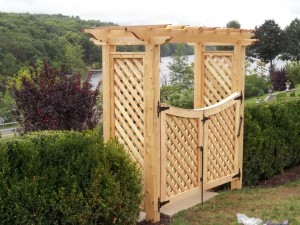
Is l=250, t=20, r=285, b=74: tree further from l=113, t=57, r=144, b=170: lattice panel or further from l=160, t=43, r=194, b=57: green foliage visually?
l=113, t=57, r=144, b=170: lattice panel

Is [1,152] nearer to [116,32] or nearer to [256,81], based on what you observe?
[116,32]

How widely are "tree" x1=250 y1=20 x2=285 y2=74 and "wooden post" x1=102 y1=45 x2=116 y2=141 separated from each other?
174ft

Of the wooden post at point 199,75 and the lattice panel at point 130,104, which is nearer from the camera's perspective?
the lattice panel at point 130,104

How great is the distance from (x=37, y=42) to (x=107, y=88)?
149 ft

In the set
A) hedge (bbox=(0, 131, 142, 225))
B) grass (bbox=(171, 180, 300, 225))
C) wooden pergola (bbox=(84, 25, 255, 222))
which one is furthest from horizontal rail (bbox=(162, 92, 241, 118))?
grass (bbox=(171, 180, 300, 225))

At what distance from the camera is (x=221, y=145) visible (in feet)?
21.4

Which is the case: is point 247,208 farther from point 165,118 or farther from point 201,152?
point 165,118

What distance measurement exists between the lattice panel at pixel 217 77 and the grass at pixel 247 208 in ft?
4.98

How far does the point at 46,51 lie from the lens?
50.5 m

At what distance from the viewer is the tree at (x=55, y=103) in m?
9.64

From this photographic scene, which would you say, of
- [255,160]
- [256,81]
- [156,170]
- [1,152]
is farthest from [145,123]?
[256,81]

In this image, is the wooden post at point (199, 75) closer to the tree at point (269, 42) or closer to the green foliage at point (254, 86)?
the green foliage at point (254, 86)

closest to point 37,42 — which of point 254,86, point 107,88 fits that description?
point 254,86

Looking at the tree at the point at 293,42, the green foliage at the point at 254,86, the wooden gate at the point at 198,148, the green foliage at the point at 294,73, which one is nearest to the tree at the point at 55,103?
the wooden gate at the point at 198,148
